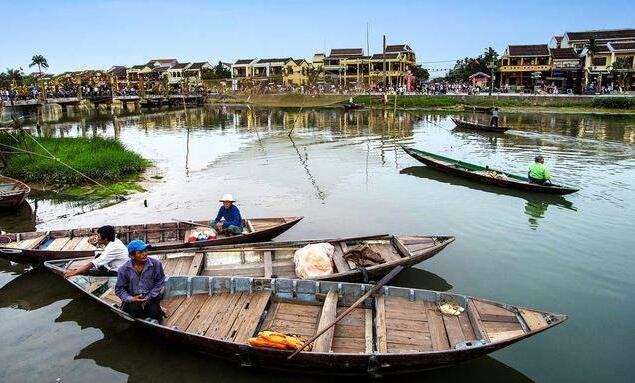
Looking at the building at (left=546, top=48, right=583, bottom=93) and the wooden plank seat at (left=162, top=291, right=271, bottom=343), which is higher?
the building at (left=546, top=48, right=583, bottom=93)

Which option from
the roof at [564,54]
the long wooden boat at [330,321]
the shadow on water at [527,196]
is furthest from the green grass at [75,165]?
the roof at [564,54]

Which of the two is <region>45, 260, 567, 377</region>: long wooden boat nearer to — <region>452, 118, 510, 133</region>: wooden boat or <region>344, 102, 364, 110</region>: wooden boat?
<region>452, 118, 510, 133</region>: wooden boat

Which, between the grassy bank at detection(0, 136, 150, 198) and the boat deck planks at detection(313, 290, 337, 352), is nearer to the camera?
the boat deck planks at detection(313, 290, 337, 352)

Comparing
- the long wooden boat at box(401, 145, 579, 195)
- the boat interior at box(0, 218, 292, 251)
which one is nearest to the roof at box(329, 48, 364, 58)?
the long wooden boat at box(401, 145, 579, 195)

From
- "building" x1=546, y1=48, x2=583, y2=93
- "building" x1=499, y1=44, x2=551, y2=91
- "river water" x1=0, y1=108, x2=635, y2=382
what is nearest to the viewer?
"river water" x1=0, y1=108, x2=635, y2=382

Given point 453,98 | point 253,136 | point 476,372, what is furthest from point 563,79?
point 476,372

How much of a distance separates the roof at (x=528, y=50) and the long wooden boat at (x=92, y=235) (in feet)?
204

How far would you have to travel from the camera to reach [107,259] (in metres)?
8.72

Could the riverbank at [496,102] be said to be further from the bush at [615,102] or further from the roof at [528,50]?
the roof at [528,50]

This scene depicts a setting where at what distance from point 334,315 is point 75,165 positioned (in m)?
15.5

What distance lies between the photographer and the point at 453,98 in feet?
184

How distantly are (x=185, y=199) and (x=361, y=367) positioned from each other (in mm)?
12288

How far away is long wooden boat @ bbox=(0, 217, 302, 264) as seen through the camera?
32.8ft

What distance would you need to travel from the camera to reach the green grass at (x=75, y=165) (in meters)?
Answer: 18.3
